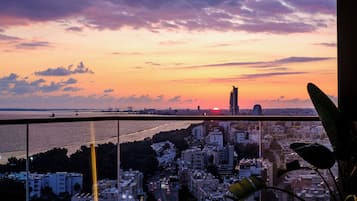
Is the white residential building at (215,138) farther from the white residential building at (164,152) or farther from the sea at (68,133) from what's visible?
the white residential building at (164,152)

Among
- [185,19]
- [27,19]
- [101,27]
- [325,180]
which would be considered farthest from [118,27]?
[325,180]

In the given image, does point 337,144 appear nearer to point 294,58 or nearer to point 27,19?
point 294,58

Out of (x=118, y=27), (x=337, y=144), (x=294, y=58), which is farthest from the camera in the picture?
(x=118, y=27)

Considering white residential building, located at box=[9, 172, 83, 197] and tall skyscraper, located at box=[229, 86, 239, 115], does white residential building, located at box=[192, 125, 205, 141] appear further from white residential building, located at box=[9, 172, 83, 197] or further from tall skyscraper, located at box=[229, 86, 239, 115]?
white residential building, located at box=[9, 172, 83, 197]

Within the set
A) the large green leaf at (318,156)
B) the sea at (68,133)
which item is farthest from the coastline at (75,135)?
the large green leaf at (318,156)

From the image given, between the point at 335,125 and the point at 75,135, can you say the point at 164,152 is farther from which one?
the point at 335,125

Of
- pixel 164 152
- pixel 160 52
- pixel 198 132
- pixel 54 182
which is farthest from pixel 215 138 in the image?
pixel 160 52
